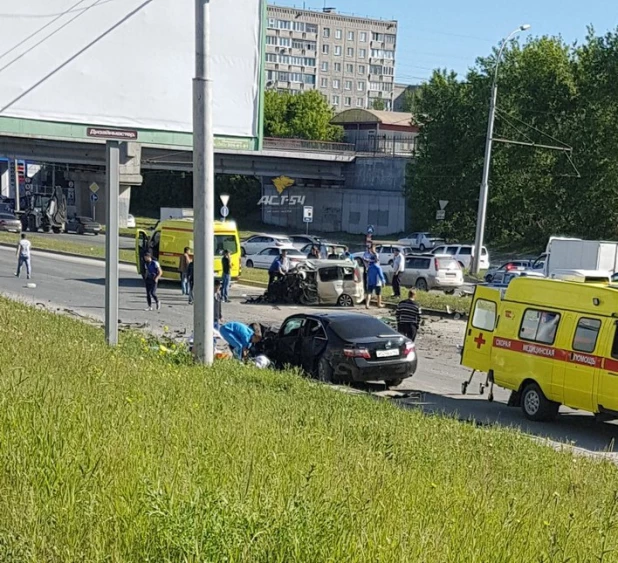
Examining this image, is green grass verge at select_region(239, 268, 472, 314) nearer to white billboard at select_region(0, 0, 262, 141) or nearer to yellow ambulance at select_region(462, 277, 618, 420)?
yellow ambulance at select_region(462, 277, 618, 420)

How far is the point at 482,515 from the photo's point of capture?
4863 mm

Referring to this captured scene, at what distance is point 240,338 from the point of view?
17.6m

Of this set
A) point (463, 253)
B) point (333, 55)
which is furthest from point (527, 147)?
point (333, 55)

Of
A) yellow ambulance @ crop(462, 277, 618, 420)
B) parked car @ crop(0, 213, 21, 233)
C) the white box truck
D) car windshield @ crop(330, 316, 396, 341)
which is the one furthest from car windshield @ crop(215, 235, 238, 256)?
parked car @ crop(0, 213, 21, 233)

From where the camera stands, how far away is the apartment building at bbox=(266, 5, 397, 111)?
485 feet

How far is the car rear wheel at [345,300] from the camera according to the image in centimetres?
2888

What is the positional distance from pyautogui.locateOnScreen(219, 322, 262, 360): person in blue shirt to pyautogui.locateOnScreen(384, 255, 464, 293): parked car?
1849cm

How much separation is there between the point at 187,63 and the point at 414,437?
29.0ft

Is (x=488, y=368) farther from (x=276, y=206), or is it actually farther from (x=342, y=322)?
(x=276, y=206)

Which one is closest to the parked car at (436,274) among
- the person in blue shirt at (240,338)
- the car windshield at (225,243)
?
the car windshield at (225,243)

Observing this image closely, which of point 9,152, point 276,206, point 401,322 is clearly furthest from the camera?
point 276,206

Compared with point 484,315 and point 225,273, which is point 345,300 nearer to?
point 225,273

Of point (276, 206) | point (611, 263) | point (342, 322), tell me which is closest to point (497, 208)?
point (276, 206)

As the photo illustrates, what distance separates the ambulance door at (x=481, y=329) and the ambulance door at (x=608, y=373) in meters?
2.65
